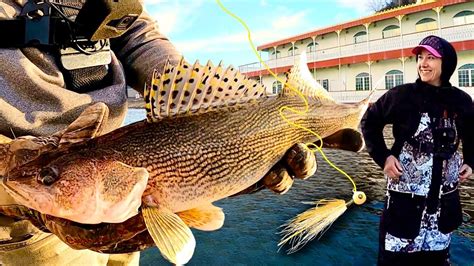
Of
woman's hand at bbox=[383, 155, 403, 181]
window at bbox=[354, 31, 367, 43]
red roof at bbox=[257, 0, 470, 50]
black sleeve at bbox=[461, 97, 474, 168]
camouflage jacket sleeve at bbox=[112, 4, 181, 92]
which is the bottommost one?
woman's hand at bbox=[383, 155, 403, 181]

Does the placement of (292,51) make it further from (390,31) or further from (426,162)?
(426,162)

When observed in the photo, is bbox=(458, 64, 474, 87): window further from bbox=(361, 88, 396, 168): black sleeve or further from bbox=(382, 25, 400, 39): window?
→ bbox=(361, 88, 396, 168): black sleeve

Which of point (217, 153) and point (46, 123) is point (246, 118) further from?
point (46, 123)

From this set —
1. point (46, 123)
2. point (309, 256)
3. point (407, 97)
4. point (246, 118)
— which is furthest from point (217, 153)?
point (309, 256)

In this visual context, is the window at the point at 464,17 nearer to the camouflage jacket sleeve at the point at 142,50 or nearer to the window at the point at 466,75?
the window at the point at 466,75

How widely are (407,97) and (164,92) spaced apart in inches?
115

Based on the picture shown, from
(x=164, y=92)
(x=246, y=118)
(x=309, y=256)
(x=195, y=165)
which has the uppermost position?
(x=164, y=92)

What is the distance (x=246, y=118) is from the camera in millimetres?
2039

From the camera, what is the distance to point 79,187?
138 cm

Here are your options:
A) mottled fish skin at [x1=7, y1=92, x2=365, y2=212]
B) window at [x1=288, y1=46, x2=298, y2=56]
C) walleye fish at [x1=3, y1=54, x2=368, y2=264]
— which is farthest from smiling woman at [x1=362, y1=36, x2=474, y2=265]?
window at [x1=288, y1=46, x2=298, y2=56]

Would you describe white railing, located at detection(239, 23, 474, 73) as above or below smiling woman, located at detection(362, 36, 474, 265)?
above

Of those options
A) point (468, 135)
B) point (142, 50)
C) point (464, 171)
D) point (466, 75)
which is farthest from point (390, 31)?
point (142, 50)

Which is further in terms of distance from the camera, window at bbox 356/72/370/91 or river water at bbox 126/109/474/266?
window at bbox 356/72/370/91

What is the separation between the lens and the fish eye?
4.47ft
